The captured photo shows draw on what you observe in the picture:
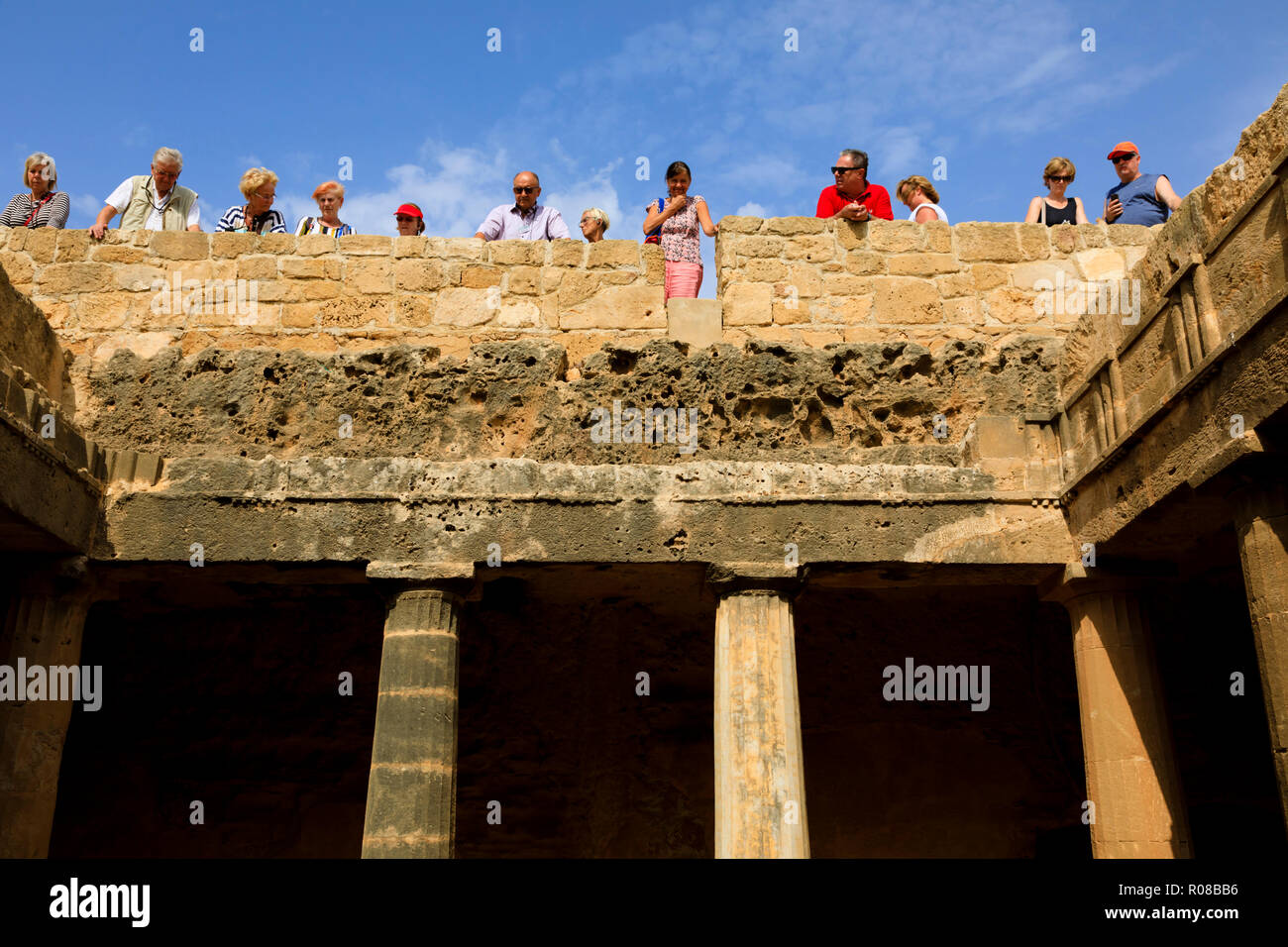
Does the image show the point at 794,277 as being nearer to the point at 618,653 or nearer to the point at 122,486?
the point at 618,653

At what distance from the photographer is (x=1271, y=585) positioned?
6.25m

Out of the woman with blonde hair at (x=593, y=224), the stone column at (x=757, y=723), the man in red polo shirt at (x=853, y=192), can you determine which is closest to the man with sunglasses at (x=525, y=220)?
the woman with blonde hair at (x=593, y=224)

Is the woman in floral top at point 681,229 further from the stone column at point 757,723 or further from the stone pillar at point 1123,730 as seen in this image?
the stone pillar at point 1123,730

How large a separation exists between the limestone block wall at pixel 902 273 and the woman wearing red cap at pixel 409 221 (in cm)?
259

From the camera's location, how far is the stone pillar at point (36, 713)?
773 cm

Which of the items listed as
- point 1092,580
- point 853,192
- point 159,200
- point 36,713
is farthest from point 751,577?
point 159,200

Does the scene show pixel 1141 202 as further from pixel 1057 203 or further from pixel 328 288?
pixel 328 288

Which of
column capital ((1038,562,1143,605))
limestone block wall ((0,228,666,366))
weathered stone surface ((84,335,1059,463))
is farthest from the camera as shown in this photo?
limestone block wall ((0,228,666,366))

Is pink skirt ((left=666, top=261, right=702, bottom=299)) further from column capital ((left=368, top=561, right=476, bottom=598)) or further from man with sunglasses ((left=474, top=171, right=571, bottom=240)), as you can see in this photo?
column capital ((left=368, top=561, right=476, bottom=598))

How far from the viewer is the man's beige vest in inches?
404

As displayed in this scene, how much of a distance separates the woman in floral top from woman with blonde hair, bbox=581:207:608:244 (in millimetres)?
357

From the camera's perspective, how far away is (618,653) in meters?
10.8

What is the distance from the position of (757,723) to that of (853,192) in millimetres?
4532

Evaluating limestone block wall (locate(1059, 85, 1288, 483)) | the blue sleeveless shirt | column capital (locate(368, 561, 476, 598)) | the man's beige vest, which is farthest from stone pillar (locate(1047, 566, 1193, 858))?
the man's beige vest
